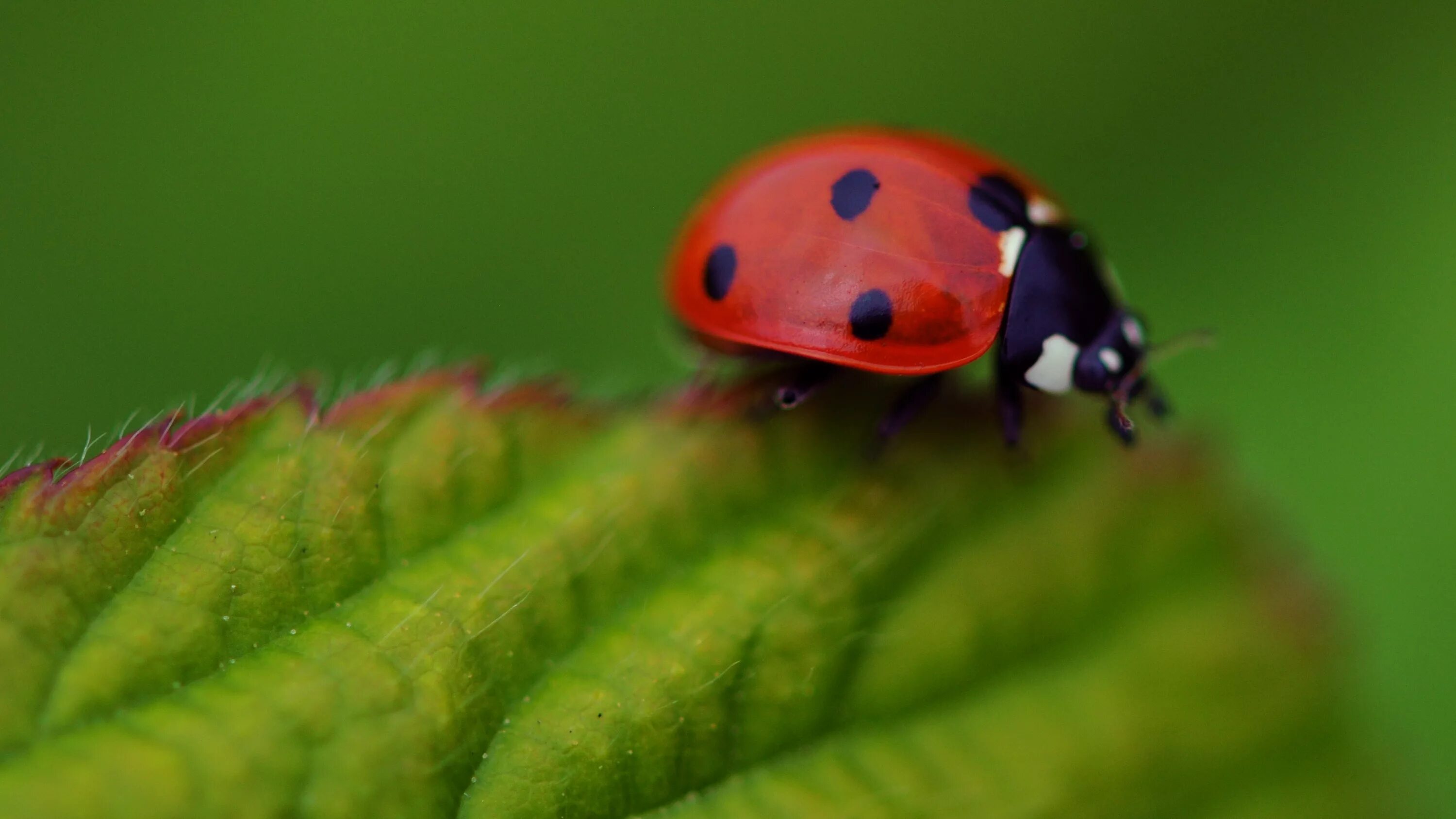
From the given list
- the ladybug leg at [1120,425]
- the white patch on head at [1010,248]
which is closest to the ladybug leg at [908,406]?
the white patch on head at [1010,248]

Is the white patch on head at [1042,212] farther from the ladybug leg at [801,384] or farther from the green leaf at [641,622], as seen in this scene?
the ladybug leg at [801,384]

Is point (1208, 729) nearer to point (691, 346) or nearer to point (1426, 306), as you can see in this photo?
point (691, 346)

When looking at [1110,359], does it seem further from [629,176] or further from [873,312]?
[629,176]

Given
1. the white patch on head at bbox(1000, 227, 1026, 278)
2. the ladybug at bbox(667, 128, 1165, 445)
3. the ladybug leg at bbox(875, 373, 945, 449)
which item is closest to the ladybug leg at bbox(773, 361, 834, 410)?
the ladybug at bbox(667, 128, 1165, 445)

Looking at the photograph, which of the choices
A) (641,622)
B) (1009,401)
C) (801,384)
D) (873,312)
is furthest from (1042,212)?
(641,622)

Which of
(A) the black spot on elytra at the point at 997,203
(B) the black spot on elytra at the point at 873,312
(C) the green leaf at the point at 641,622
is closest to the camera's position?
(C) the green leaf at the point at 641,622

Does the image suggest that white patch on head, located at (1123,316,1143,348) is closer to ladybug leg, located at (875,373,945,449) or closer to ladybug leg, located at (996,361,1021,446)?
ladybug leg, located at (996,361,1021,446)

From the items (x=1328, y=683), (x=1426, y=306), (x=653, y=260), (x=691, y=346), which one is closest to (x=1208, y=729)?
(x=1328, y=683)
